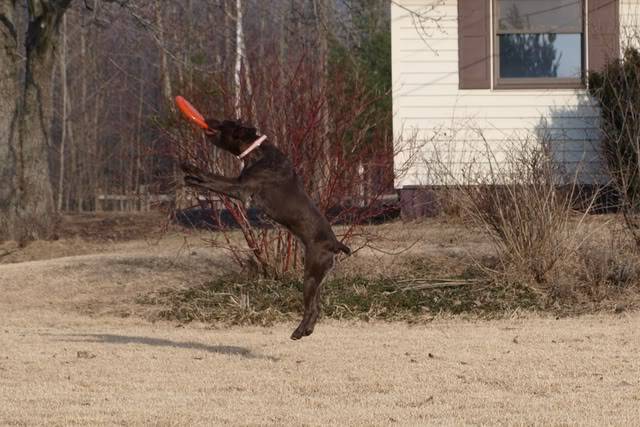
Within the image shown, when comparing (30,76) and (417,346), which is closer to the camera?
(417,346)

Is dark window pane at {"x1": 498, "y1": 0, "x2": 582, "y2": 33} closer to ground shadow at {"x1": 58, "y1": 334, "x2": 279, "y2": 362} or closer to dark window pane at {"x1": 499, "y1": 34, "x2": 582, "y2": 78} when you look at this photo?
dark window pane at {"x1": 499, "y1": 34, "x2": 582, "y2": 78}

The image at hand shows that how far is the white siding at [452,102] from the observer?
17453mm

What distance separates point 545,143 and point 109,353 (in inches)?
206

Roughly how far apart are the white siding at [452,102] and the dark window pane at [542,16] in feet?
2.29

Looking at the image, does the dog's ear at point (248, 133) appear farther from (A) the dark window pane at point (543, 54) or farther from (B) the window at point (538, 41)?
(A) the dark window pane at point (543, 54)

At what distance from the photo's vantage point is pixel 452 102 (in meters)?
17.6

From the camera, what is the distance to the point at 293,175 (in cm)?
907

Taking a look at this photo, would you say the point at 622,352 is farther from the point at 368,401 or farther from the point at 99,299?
the point at 99,299

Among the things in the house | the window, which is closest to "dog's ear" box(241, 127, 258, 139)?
the house

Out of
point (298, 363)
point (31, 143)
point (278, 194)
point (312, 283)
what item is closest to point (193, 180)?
point (278, 194)

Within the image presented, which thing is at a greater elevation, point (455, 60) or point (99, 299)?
point (455, 60)

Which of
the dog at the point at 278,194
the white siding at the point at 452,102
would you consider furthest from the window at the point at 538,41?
the dog at the point at 278,194

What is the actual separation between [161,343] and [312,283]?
230 cm

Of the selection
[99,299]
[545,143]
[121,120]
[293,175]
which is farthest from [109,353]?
[121,120]
